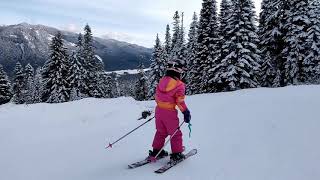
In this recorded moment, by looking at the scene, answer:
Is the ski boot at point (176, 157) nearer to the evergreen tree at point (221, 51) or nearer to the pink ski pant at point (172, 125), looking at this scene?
the pink ski pant at point (172, 125)

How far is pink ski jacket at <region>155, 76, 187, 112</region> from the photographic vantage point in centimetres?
789

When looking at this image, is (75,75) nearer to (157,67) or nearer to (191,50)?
(157,67)

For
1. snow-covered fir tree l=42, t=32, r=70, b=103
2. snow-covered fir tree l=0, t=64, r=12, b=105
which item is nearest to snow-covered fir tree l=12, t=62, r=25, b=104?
snow-covered fir tree l=0, t=64, r=12, b=105

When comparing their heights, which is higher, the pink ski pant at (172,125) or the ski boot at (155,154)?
the pink ski pant at (172,125)

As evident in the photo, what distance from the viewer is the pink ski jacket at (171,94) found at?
25.9 ft

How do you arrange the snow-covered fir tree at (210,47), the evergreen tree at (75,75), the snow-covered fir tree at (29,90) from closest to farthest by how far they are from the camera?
the snow-covered fir tree at (210,47)
the evergreen tree at (75,75)
the snow-covered fir tree at (29,90)

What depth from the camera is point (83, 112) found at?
53.3 ft

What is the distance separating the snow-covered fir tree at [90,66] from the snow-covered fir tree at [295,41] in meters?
29.9

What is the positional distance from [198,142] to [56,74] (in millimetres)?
42464

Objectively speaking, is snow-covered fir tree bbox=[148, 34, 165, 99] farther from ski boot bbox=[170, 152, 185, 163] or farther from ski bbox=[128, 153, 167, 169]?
ski boot bbox=[170, 152, 185, 163]

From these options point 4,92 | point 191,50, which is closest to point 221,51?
point 191,50

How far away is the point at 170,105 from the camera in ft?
26.4

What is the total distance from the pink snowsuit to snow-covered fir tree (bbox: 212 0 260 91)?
27746mm

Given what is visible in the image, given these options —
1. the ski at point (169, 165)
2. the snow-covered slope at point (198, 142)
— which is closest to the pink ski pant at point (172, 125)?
the ski at point (169, 165)
